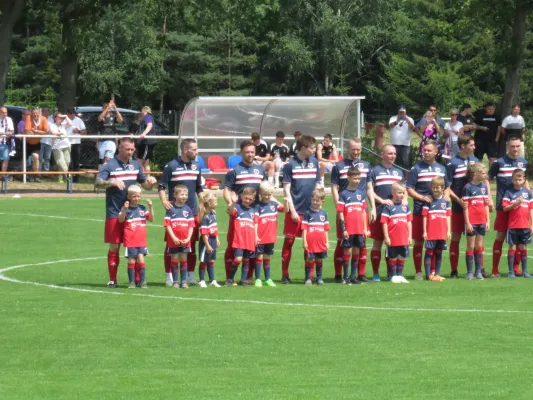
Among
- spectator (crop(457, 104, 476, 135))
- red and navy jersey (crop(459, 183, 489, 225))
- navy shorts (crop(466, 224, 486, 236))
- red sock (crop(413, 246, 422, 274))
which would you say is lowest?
red sock (crop(413, 246, 422, 274))

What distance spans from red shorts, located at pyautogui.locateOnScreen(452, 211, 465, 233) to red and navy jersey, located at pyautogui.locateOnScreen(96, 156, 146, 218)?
4.78 metres

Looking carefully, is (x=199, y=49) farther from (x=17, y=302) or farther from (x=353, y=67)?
(x=17, y=302)

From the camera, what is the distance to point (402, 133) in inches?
1395

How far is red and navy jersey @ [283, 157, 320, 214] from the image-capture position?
1827cm

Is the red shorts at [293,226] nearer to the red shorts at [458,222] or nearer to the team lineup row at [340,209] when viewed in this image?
the team lineup row at [340,209]

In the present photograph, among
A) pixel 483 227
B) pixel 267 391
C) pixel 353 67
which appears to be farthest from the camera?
pixel 353 67

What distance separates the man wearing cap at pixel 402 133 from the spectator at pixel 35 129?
931 centimetres

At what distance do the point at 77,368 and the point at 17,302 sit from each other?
14.7 ft

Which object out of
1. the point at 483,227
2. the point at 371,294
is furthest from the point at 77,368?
the point at 483,227

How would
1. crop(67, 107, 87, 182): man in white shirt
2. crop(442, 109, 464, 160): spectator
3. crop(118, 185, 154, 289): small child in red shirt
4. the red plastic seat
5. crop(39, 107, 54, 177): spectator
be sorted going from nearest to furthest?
1. crop(118, 185, 154, 289): small child in red shirt
2. crop(442, 109, 464, 160): spectator
3. crop(39, 107, 54, 177): spectator
4. the red plastic seat
5. crop(67, 107, 87, 182): man in white shirt

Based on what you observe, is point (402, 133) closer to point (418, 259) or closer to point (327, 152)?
point (327, 152)

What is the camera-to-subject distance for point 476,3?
42.5 metres

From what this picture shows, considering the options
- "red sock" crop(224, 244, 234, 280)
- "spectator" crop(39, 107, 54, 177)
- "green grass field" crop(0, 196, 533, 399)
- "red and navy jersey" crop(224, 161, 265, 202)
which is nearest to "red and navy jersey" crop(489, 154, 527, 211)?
"green grass field" crop(0, 196, 533, 399)

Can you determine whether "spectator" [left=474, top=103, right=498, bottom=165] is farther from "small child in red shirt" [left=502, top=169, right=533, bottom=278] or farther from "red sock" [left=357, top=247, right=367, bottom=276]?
"red sock" [left=357, top=247, right=367, bottom=276]
